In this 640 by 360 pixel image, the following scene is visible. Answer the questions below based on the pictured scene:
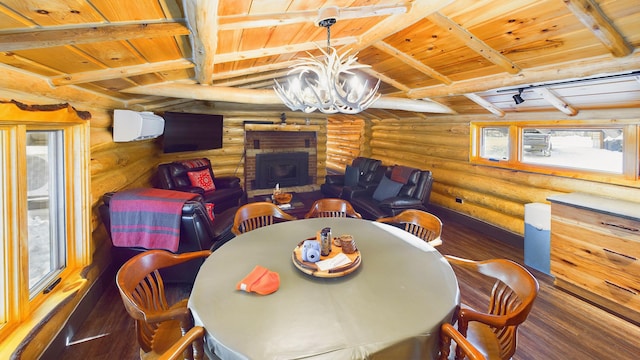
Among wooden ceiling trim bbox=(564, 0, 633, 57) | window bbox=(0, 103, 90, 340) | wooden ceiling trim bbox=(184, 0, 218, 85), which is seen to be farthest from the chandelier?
window bbox=(0, 103, 90, 340)

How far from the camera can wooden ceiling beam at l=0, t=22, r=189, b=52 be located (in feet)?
4.61

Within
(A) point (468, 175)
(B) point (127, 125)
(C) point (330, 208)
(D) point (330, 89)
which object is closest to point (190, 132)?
(B) point (127, 125)

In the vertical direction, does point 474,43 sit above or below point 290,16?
above

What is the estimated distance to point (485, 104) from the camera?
4.31 meters

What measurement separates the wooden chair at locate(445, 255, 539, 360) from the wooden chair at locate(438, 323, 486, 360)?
0.18 m

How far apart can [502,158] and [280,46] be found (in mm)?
3924

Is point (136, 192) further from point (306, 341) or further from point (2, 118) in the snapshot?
point (306, 341)

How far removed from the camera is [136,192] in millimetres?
2711

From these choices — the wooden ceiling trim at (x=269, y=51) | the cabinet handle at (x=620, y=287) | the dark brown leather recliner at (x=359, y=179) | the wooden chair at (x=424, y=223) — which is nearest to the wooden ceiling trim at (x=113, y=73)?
the wooden ceiling trim at (x=269, y=51)

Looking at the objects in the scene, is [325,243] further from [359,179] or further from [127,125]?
[359,179]

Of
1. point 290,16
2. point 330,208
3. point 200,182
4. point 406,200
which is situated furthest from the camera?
point 200,182

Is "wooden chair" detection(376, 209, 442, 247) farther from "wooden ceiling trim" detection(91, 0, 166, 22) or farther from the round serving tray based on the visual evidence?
"wooden ceiling trim" detection(91, 0, 166, 22)

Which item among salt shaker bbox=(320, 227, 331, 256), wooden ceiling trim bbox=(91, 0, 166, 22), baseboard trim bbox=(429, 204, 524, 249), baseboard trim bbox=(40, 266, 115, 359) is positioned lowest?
baseboard trim bbox=(40, 266, 115, 359)

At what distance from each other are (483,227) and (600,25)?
3369 millimetres
